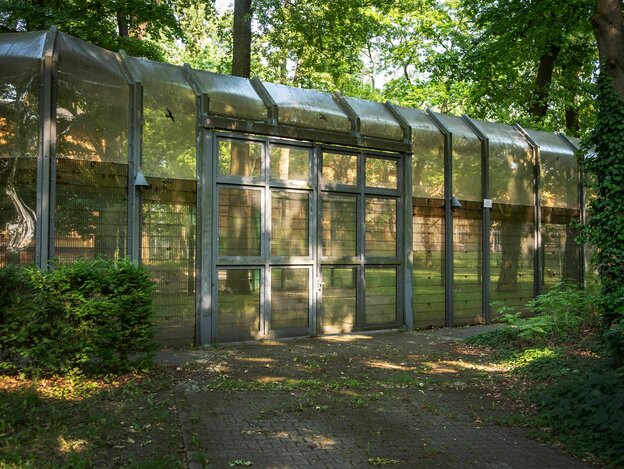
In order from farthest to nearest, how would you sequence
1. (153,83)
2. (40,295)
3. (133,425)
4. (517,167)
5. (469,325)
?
(517,167)
(469,325)
(153,83)
(40,295)
(133,425)

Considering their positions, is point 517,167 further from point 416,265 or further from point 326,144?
point 326,144

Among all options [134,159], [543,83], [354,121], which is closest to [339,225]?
[354,121]

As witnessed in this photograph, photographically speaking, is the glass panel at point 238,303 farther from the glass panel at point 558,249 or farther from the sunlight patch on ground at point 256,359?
the glass panel at point 558,249

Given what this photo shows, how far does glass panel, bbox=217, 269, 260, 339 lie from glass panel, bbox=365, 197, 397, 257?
260 cm

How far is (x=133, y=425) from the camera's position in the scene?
16.7ft

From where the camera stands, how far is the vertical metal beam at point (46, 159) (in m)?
7.84

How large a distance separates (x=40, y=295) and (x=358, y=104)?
734cm

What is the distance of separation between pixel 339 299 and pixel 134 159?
4.55 m

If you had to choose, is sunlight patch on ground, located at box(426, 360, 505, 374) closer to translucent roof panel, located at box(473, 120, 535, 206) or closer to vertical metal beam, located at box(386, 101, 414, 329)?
vertical metal beam, located at box(386, 101, 414, 329)

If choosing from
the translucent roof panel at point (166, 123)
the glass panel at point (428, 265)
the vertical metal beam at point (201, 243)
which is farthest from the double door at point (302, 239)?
the translucent roof panel at point (166, 123)

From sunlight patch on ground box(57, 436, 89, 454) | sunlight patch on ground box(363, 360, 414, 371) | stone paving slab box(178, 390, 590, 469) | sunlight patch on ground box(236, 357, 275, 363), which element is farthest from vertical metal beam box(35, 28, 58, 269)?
sunlight patch on ground box(363, 360, 414, 371)

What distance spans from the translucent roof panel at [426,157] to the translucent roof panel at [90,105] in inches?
231

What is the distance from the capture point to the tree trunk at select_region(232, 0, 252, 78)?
519 inches

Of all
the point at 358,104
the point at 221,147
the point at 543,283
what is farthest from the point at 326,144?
the point at 543,283
